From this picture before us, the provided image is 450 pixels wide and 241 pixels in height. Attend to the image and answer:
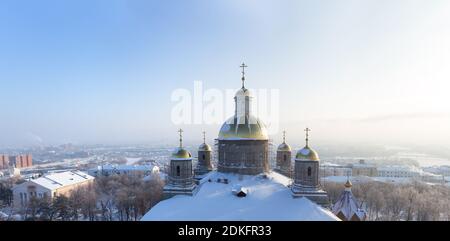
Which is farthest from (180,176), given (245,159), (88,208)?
(88,208)

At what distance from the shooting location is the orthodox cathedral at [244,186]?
1407 cm

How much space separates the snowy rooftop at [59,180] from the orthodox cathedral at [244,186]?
32.1 metres

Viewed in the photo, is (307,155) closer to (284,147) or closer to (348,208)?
(348,208)

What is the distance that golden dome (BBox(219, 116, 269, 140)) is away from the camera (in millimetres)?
20656

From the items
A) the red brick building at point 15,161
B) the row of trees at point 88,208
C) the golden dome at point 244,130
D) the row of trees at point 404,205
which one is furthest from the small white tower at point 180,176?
the red brick building at point 15,161

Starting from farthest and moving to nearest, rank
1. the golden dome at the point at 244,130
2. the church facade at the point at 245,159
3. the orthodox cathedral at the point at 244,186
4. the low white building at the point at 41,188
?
1. the low white building at the point at 41,188
2. the golden dome at the point at 244,130
3. the church facade at the point at 245,159
4. the orthodox cathedral at the point at 244,186

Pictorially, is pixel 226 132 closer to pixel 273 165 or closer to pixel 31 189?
pixel 273 165

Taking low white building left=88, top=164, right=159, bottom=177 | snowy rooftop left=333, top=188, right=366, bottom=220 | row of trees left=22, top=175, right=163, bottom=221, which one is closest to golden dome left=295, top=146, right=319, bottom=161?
snowy rooftop left=333, top=188, right=366, bottom=220

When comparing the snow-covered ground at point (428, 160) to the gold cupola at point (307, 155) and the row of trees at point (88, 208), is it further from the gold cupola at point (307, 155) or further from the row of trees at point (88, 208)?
the row of trees at point (88, 208)

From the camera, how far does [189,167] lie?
19.3m

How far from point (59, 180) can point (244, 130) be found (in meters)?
39.5

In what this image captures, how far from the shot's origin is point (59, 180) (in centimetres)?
4366
